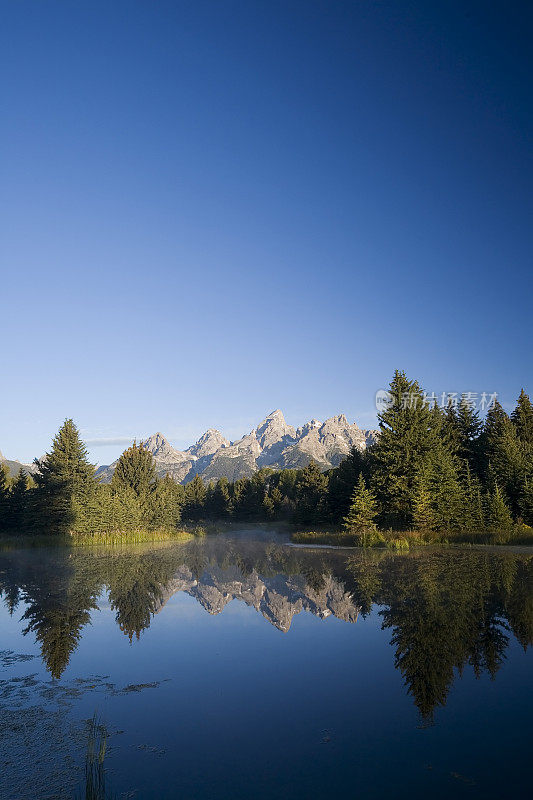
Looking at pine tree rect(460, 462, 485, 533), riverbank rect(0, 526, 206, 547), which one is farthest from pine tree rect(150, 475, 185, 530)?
pine tree rect(460, 462, 485, 533)

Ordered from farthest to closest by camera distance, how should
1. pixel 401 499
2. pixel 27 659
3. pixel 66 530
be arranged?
1. pixel 66 530
2. pixel 401 499
3. pixel 27 659

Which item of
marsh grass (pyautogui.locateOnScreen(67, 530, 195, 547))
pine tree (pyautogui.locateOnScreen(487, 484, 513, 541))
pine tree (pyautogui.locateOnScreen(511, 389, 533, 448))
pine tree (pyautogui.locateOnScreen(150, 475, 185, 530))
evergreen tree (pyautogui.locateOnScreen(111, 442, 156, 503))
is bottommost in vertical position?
marsh grass (pyautogui.locateOnScreen(67, 530, 195, 547))

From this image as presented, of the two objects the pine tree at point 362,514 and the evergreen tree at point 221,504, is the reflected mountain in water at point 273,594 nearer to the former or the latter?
the pine tree at point 362,514

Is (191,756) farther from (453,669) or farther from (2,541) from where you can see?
(2,541)

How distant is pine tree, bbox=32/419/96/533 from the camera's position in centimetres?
5219

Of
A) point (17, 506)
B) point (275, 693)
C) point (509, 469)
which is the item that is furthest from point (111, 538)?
point (275, 693)

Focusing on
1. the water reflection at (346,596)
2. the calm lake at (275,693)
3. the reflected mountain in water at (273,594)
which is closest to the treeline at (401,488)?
the water reflection at (346,596)

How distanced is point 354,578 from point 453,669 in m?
12.2

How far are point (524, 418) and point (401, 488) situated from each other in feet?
103

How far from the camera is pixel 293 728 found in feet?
23.1

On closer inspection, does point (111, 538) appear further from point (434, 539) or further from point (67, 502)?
point (434, 539)

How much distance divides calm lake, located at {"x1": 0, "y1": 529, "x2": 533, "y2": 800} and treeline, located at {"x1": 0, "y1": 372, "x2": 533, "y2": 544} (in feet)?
76.9

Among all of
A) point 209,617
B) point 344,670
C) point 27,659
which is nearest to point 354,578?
point 209,617

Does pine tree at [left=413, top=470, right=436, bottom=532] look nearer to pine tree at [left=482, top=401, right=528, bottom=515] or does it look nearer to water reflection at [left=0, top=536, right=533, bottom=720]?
pine tree at [left=482, top=401, right=528, bottom=515]
